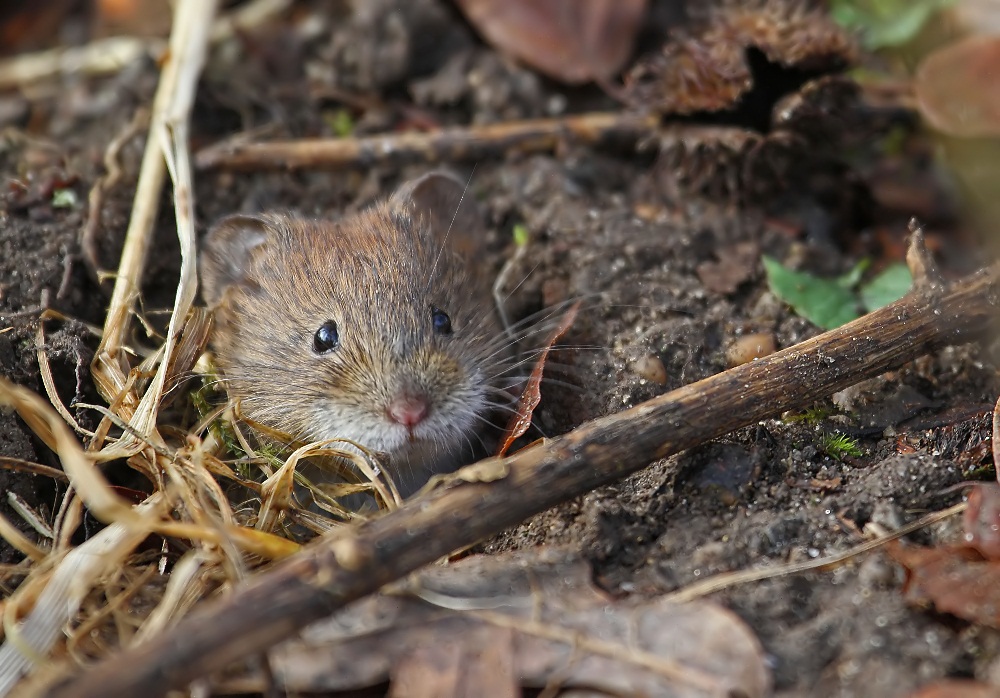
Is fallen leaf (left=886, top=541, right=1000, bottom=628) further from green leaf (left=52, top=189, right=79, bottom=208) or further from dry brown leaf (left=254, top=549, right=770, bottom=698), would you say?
green leaf (left=52, top=189, right=79, bottom=208)

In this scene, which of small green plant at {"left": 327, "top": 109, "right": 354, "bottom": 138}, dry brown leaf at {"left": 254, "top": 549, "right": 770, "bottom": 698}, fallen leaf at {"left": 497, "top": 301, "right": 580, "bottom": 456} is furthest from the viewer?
small green plant at {"left": 327, "top": 109, "right": 354, "bottom": 138}

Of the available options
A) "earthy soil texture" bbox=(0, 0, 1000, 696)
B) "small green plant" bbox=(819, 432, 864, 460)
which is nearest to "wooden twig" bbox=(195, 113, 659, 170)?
"earthy soil texture" bbox=(0, 0, 1000, 696)

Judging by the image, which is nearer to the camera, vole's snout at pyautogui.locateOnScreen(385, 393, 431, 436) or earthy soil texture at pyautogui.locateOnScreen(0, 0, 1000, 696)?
earthy soil texture at pyautogui.locateOnScreen(0, 0, 1000, 696)

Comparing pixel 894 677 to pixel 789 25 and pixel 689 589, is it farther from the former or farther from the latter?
pixel 789 25

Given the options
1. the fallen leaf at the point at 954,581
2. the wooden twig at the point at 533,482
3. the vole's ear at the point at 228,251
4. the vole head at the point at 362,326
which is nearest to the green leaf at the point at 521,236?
the vole head at the point at 362,326

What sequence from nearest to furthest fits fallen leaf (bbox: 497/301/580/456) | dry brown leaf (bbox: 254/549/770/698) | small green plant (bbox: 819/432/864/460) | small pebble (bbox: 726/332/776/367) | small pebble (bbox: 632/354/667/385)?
dry brown leaf (bbox: 254/549/770/698) → small green plant (bbox: 819/432/864/460) → fallen leaf (bbox: 497/301/580/456) → small pebble (bbox: 632/354/667/385) → small pebble (bbox: 726/332/776/367)

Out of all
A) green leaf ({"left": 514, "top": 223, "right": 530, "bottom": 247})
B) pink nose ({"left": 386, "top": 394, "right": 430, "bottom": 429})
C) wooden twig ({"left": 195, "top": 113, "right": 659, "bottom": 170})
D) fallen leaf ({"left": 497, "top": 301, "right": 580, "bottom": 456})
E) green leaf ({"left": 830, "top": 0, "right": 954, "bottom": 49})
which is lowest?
fallen leaf ({"left": 497, "top": 301, "right": 580, "bottom": 456})

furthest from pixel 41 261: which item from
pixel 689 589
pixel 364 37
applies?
pixel 689 589

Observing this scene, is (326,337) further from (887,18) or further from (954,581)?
(887,18)
